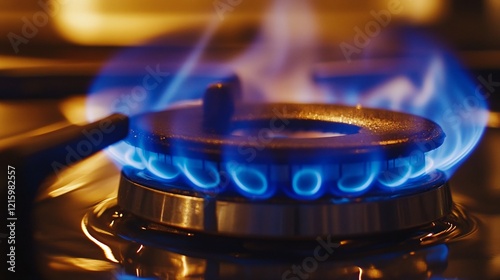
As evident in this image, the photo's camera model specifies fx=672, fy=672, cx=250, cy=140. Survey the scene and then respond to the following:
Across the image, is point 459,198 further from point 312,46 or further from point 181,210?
point 312,46

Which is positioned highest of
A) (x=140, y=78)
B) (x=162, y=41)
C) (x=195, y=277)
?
(x=162, y=41)

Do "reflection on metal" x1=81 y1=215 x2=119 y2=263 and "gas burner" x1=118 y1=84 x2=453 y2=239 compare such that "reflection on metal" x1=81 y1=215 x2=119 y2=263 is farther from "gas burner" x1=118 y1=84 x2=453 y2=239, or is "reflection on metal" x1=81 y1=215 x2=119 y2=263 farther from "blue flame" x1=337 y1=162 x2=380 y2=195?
"blue flame" x1=337 y1=162 x2=380 y2=195

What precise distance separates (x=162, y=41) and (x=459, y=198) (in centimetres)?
92

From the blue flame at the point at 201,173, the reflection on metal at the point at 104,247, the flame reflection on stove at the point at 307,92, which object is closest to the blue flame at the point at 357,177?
the flame reflection on stove at the point at 307,92

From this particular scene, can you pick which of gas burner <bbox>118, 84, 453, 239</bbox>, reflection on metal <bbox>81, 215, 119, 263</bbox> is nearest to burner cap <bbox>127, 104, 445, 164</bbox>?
gas burner <bbox>118, 84, 453, 239</bbox>

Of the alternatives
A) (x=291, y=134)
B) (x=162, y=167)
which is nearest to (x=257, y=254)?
(x=162, y=167)

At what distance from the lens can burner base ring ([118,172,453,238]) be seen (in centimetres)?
60

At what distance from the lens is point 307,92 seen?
1.12 meters

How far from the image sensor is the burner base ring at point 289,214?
1.98 feet

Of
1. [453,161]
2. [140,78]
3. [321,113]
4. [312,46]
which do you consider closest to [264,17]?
[312,46]

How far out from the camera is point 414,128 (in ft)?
Answer: 2.29

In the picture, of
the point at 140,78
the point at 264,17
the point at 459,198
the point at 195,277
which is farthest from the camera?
the point at 264,17

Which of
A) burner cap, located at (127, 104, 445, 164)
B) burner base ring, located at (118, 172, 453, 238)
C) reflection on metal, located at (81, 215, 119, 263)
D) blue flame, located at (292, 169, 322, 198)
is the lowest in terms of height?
reflection on metal, located at (81, 215, 119, 263)

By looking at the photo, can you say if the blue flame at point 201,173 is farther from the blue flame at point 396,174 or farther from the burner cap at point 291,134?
the blue flame at point 396,174
